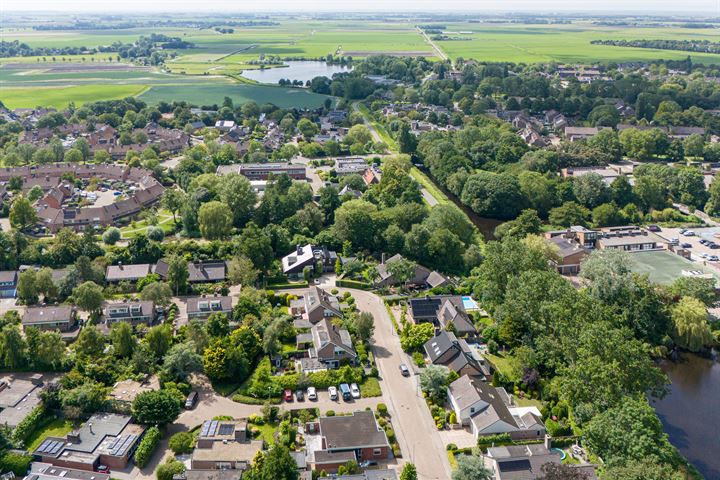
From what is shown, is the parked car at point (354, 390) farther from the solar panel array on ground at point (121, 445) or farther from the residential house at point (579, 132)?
the residential house at point (579, 132)

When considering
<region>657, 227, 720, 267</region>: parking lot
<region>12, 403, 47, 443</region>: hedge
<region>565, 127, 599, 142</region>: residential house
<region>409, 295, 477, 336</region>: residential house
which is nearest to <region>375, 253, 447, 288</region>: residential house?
<region>409, 295, 477, 336</region>: residential house

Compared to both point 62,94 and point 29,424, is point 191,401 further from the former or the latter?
→ point 62,94

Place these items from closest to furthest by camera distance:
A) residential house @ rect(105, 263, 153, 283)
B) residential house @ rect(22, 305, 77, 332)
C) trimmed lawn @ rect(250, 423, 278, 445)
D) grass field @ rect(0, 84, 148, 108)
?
trimmed lawn @ rect(250, 423, 278, 445) < residential house @ rect(22, 305, 77, 332) < residential house @ rect(105, 263, 153, 283) < grass field @ rect(0, 84, 148, 108)

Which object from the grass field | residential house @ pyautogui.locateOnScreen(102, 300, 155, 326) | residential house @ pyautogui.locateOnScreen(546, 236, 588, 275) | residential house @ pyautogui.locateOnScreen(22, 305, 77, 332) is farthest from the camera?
the grass field

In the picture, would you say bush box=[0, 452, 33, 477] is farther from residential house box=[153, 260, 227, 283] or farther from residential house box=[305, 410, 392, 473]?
residential house box=[153, 260, 227, 283]

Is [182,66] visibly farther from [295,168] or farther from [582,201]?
[582,201]

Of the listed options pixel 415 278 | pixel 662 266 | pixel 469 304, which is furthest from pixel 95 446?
pixel 662 266

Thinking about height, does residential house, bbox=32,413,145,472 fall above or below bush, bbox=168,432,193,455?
above

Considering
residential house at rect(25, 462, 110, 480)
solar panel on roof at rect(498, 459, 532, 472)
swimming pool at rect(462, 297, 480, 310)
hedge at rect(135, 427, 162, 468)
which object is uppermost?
residential house at rect(25, 462, 110, 480)
